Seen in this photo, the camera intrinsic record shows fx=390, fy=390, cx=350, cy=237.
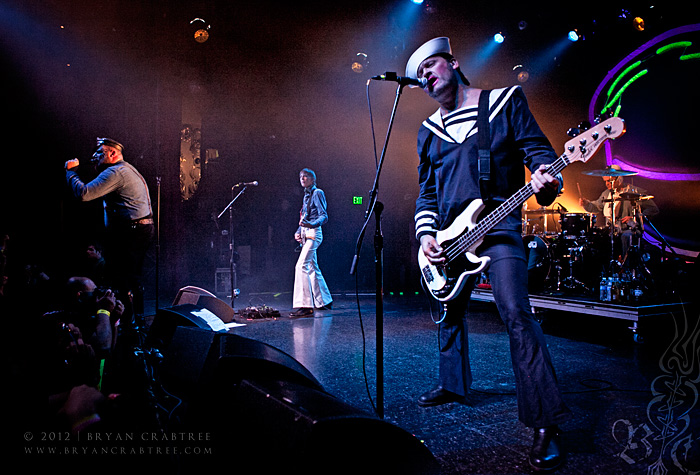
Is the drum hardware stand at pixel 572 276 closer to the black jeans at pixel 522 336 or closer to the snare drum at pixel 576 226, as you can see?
the snare drum at pixel 576 226

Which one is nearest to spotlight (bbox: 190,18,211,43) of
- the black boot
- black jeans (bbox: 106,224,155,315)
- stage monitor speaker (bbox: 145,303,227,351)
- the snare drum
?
black jeans (bbox: 106,224,155,315)

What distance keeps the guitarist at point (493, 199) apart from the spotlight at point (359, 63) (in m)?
7.37

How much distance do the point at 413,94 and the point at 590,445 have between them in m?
9.99

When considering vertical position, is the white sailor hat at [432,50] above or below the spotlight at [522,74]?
below

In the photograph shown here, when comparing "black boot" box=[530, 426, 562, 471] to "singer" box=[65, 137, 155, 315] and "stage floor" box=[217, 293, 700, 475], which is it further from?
"singer" box=[65, 137, 155, 315]

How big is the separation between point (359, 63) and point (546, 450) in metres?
9.36

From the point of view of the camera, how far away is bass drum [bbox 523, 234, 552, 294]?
6.11 metres

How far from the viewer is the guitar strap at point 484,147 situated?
2.19m

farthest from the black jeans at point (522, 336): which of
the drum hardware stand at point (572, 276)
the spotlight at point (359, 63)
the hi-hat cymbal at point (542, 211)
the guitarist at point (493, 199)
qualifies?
the spotlight at point (359, 63)

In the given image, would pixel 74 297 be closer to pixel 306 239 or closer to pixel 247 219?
pixel 306 239

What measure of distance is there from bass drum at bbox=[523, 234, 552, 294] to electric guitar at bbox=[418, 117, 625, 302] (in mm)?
4133

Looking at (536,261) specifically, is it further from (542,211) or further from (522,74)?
(522,74)

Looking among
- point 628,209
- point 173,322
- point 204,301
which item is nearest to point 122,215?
point 204,301

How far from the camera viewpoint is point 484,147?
225 cm
